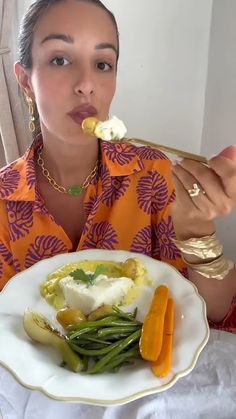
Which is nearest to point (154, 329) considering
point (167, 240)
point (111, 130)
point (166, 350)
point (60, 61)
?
point (166, 350)

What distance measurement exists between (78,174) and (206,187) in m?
0.57

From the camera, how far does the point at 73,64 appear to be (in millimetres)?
1057

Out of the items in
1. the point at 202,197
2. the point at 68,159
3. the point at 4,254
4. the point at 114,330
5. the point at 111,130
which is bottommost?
the point at 4,254

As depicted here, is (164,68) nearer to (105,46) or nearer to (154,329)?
(105,46)

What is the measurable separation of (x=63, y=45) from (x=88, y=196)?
39cm

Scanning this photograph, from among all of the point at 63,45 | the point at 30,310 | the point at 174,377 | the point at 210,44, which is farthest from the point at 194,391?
the point at 210,44

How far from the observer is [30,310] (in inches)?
32.2

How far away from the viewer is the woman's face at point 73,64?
103 cm

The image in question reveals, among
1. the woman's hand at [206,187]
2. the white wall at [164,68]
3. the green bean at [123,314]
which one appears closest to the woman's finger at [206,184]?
the woman's hand at [206,187]

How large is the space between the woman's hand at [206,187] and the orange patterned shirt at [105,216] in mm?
362

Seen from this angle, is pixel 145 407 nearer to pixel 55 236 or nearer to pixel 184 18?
pixel 55 236

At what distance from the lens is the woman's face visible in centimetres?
103

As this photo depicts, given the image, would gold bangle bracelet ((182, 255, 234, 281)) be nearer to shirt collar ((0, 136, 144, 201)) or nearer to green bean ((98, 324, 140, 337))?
green bean ((98, 324, 140, 337))

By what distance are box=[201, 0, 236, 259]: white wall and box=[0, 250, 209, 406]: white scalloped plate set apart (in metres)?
0.58
